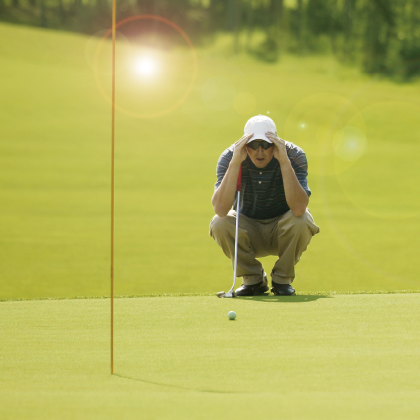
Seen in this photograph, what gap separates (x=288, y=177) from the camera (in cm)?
358

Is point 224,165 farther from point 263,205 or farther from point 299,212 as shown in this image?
point 299,212

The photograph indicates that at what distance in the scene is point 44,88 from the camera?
73.3 feet

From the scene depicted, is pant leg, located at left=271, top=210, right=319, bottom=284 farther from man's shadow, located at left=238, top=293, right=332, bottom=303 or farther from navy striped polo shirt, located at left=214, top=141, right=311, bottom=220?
man's shadow, located at left=238, top=293, right=332, bottom=303

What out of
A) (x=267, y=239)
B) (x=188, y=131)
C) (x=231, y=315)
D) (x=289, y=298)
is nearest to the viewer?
(x=231, y=315)

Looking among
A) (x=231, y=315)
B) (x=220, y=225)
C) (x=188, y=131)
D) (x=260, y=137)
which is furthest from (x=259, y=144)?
(x=188, y=131)

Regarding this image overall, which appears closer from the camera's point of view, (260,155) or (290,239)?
(260,155)

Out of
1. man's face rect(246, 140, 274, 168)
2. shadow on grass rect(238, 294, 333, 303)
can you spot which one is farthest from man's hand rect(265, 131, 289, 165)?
shadow on grass rect(238, 294, 333, 303)

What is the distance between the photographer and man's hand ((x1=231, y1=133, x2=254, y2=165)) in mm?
3580

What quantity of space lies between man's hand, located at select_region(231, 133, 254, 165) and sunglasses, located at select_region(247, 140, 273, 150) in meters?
0.04

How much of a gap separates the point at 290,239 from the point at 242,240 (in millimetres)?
291

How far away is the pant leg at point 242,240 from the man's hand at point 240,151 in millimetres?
408

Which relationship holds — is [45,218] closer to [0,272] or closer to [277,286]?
[0,272]

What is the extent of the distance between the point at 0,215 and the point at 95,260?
150 inches

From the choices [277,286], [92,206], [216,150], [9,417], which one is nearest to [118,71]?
[216,150]
